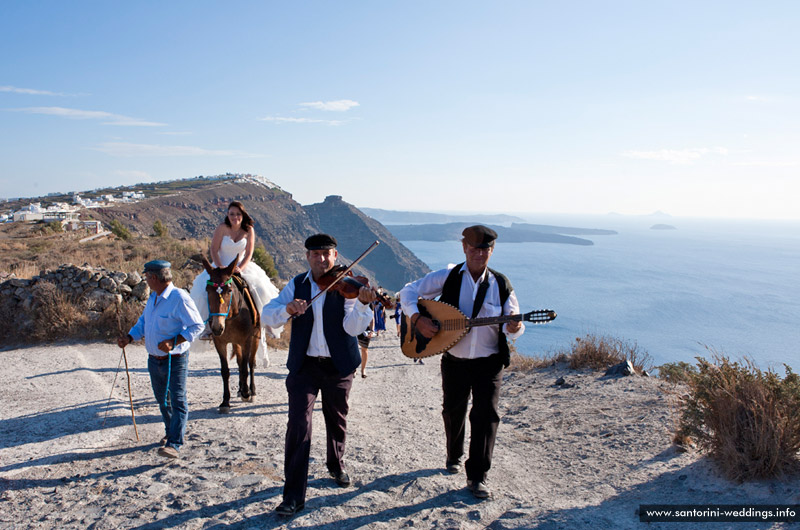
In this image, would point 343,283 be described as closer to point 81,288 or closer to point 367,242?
point 81,288

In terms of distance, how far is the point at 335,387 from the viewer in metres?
4.18

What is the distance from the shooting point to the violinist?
4004 millimetres

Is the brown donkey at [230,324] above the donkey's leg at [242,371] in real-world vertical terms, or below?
above

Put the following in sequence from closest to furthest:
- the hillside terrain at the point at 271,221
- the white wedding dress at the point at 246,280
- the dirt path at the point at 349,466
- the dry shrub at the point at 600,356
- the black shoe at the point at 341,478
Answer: the dirt path at the point at 349,466 → the black shoe at the point at 341,478 → the white wedding dress at the point at 246,280 → the dry shrub at the point at 600,356 → the hillside terrain at the point at 271,221

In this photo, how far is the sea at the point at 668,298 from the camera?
6128cm

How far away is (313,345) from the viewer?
13.5ft

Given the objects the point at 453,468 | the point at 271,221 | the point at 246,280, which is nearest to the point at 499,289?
the point at 453,468

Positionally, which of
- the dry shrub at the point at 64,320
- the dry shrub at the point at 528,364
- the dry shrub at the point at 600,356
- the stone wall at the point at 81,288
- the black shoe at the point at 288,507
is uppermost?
the stone wall at the point at 81,288

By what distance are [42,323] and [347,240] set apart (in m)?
131

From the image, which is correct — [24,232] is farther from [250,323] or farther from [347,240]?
[347,240]

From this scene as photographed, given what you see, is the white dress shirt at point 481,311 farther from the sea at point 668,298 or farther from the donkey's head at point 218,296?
the sea at point 668,298

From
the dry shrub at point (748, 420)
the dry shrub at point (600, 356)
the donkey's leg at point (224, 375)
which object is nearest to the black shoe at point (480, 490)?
the dry shrub at point (748, 420)

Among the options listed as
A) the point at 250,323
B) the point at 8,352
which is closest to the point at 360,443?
the point at 250,323

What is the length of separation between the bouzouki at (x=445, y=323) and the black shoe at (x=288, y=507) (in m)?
1.63
